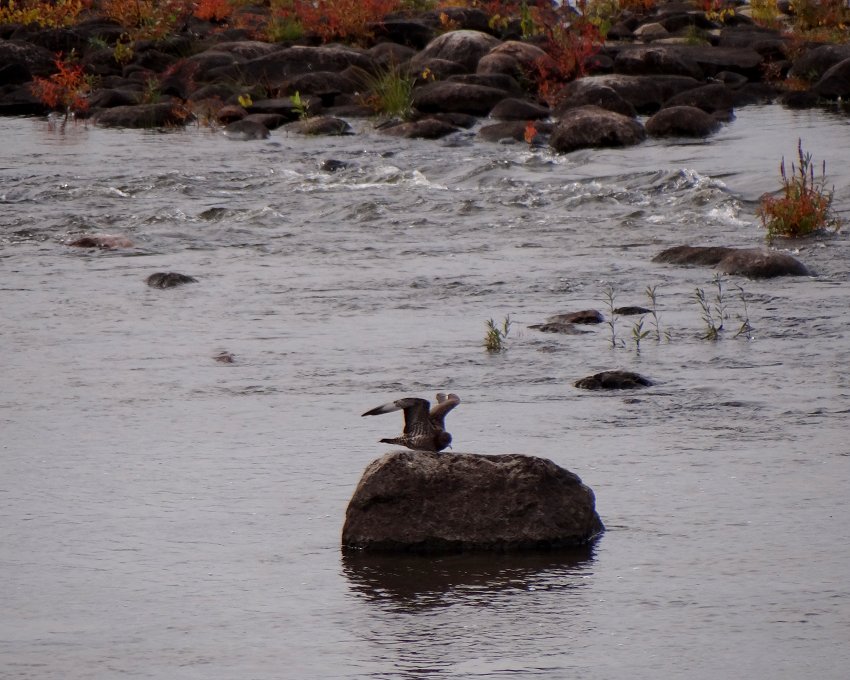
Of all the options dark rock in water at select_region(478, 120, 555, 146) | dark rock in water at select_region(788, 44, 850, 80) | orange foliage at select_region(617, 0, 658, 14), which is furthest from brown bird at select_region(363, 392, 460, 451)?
orange foliage at select_region(617, 0, 658, 14)

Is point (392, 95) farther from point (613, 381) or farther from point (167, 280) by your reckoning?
point (613, 381)

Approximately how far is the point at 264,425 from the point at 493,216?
687cm

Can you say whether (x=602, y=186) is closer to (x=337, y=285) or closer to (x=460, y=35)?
(x=337, y=285)

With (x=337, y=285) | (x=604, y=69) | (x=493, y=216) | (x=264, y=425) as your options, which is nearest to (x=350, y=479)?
(x=264, y=425)

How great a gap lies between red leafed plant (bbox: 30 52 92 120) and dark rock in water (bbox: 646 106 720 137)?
8.96 m

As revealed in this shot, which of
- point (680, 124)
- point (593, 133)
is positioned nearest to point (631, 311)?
point (593, 133)

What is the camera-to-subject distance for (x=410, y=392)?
24.8ft

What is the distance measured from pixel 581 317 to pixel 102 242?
16.2ft

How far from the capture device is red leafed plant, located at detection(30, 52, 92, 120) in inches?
900

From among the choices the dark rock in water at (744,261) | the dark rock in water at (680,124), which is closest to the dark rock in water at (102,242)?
the dark rock in water at (744,261)

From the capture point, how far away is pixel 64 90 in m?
23.8

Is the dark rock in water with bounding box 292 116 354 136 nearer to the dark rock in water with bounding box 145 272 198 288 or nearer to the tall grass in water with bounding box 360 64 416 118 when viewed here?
the tall grass in water with bounding box 360 64 416 118

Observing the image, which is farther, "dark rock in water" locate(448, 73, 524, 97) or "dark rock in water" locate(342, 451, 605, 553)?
"dark rock in water" locate(448, 73, 524, 97)

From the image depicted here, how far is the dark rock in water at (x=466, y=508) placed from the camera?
538 cm
